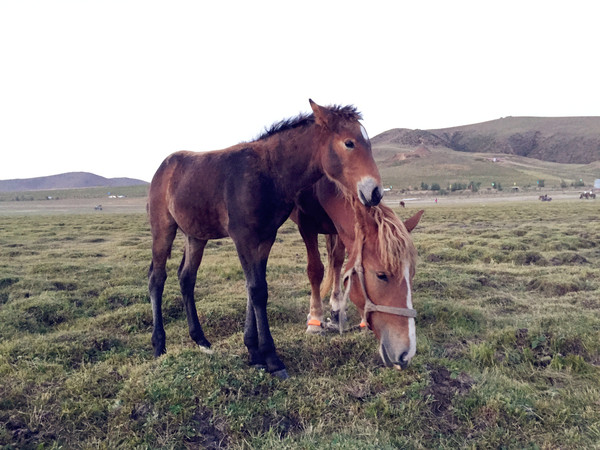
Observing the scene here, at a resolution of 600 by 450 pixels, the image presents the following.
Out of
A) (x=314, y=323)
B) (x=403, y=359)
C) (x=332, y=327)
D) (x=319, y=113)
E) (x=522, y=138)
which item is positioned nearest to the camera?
(x=403, y=359)

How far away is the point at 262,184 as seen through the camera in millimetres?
3809

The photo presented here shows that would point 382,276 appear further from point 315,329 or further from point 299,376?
point 315,329

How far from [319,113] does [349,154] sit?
1.63 ft

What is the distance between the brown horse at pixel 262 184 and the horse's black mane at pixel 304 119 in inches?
0.4

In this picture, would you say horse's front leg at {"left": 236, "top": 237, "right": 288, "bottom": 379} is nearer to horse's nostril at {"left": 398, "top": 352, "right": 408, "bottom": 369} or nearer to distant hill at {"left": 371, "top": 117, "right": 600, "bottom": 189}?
horse's nostril at {"left": 398, "top": 352, "right": 408, "bottom": 369}

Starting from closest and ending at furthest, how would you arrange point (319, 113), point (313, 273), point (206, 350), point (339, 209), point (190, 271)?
point (319, 113) → point (339, 209) → point (206, 350) → point (190, 271) → point (313, 273)

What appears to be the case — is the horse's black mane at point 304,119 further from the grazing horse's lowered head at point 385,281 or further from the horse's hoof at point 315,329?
the horse's hoof at point 315,329

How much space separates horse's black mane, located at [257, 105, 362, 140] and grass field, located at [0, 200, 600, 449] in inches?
95.7

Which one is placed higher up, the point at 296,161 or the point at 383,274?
the point at 296,161

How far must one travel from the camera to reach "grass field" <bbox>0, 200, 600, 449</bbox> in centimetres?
289

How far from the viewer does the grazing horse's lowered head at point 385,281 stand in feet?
10.3

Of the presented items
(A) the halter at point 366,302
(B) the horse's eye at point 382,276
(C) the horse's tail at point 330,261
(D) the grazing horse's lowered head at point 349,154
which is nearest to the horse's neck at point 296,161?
(D) the grazing horse's lowered head at point 349,154

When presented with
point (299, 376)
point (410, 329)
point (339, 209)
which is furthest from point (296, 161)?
point (299, 376)

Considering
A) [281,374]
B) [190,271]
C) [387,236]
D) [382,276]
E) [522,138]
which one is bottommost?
[281,374]
